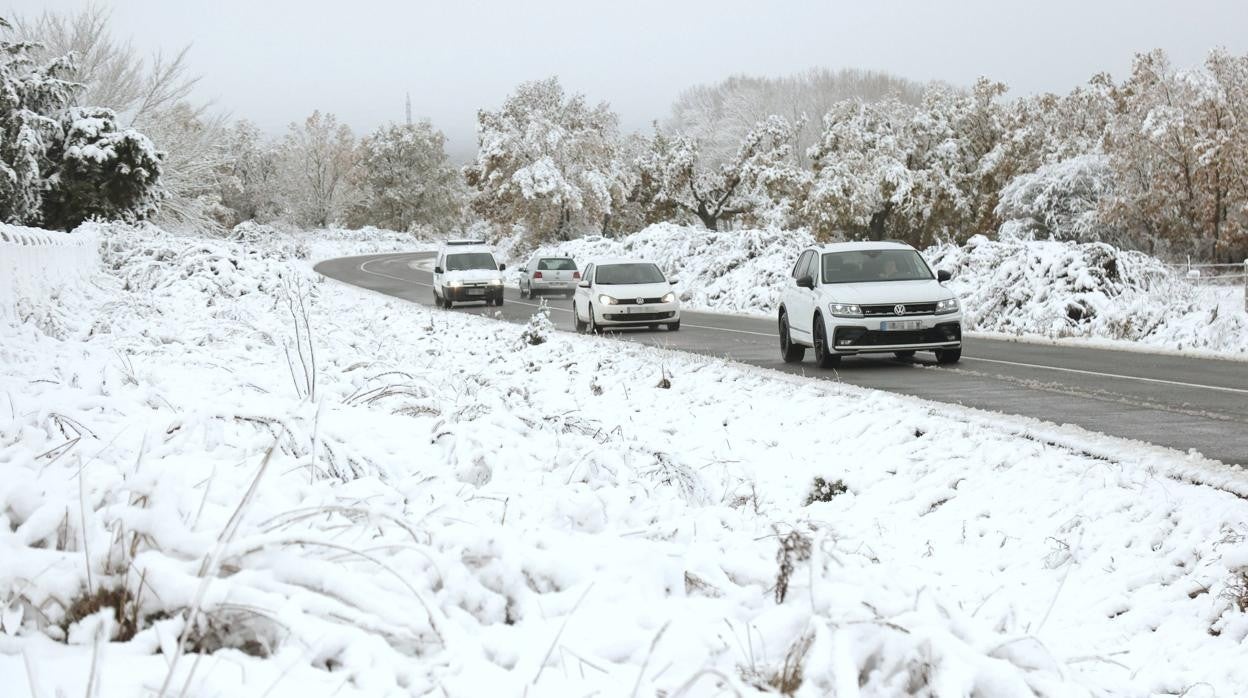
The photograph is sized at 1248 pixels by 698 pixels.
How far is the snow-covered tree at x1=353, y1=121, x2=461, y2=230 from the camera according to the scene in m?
113

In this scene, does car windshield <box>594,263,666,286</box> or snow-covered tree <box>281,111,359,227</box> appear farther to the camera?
snow-covered tree <box>281,111,359,227</box>

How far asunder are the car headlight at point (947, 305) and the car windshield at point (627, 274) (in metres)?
9.20

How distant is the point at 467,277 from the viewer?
1286 inches

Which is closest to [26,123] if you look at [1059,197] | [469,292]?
[469,292]

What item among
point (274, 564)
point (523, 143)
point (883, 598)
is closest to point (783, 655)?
point (883, 598)

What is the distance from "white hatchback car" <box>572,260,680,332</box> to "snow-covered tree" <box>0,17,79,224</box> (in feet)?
40.7

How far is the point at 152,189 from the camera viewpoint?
29203 mm

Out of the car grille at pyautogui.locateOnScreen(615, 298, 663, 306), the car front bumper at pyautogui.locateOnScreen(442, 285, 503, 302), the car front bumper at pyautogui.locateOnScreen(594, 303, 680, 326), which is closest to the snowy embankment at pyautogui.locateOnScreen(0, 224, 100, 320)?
the car front bumper at pyautogui.locateOnScreen(594, 303, 680, 326)

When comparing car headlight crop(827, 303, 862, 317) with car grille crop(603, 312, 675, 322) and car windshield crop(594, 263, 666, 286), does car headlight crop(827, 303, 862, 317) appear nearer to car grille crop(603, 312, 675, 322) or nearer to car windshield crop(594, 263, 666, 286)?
car grille crop(603, 312, 675, 322)

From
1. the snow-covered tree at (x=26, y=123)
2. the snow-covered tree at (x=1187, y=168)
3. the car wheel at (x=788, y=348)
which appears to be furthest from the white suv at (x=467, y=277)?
the snow-covered tree at (x=1187, y=168)

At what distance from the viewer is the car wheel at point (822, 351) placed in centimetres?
1547

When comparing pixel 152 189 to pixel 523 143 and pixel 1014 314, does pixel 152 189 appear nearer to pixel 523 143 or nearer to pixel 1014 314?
pixel 1014 314

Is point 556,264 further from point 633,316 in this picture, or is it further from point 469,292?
point 633,316

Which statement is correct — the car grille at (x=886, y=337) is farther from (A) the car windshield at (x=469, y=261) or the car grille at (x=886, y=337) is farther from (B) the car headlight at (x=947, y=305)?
(A) the car windshield at (x=469, y=261)
